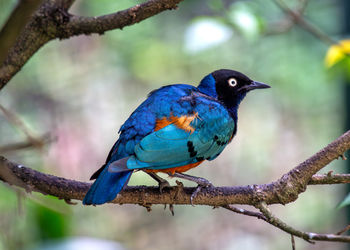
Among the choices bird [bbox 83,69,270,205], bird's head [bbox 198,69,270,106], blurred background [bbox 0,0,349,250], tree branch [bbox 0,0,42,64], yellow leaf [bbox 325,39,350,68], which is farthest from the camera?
blurred background [bbox 0,0,349,250]

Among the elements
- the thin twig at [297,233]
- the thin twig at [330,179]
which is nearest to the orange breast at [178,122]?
the thin twig at [297,233]

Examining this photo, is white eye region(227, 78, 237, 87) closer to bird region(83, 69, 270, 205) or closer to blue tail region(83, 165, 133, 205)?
bird region(83, 69, 270, 205)

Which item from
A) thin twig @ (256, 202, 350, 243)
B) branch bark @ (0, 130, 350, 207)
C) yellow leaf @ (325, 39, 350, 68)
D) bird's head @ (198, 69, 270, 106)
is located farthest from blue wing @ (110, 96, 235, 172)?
yellow leaf @ (325, 39, 350, 68)

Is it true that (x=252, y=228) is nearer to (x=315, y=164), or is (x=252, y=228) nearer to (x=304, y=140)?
(x=304, y=140)

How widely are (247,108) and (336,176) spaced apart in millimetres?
5780

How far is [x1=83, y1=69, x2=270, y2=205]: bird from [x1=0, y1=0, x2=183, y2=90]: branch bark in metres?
0.85

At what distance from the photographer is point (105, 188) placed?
10.3ft

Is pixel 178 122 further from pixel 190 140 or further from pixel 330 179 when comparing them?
pixel 330 179

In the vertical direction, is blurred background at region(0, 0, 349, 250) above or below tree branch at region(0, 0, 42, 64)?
below

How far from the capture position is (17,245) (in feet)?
9.23

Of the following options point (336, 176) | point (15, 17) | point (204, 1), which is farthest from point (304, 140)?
point (15, 17)

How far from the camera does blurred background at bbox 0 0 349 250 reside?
25.6 ft

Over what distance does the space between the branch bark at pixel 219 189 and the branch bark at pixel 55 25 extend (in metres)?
0.68

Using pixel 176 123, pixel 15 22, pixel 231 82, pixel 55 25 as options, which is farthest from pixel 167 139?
pixel 15 22
